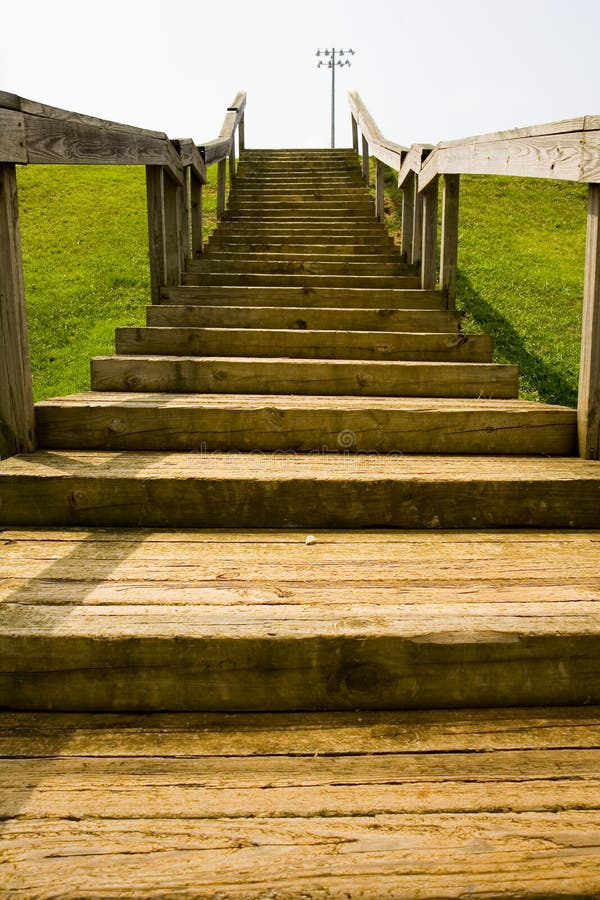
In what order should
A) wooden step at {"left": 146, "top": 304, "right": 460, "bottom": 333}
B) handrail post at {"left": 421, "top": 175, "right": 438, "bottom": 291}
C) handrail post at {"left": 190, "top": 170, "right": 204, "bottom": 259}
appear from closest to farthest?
1. wooden step at {"left": 146, "top": 304, "right": 460, "bottom": 333}
2. handrail post at {"left": 421, "top": 175, "right": 438, "bottom": 291}
3. handrail post at {"left": 190, "top": 170, "right": 204, "bottom": 259}

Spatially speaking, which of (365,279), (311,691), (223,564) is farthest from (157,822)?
(365,279)

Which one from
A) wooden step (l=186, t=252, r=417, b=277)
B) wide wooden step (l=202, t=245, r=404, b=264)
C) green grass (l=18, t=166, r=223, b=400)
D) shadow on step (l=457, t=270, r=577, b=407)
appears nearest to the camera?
wooden step (l=186, t=252, r=417, b=277)

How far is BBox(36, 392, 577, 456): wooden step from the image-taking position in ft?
9.68

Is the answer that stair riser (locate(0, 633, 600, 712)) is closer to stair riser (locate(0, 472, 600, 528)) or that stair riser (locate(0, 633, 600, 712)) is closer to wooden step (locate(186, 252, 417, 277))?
stair riser (locate(0, 472, 600, 528))

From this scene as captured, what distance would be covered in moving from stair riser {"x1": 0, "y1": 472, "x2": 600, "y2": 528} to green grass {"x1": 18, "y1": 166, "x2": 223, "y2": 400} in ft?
13.4

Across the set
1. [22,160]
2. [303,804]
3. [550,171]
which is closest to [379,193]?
[550,171]

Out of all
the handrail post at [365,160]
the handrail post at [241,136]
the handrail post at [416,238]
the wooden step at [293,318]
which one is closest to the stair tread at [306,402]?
the wooden step at [293,318]

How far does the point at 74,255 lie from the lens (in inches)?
414

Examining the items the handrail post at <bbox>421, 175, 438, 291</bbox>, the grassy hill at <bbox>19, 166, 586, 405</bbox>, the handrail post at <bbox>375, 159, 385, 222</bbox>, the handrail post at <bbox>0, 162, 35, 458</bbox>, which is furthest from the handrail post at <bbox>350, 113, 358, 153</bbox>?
the handrail post at <bbox>0, 162, 35, 458</bbox>

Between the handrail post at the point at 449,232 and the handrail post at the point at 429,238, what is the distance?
40cm

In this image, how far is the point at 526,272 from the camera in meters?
9.59

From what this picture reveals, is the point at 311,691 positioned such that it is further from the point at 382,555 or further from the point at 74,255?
the point at 74,255

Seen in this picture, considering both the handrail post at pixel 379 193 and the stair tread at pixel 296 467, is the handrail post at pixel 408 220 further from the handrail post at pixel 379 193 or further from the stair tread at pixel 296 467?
the stair tread at pixel 296 467

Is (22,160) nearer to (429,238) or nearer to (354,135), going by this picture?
(429,238)
